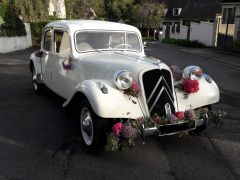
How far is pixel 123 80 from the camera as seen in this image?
4.51 metres

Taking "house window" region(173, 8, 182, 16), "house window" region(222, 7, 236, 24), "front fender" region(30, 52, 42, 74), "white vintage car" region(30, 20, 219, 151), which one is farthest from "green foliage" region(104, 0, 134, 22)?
"white vintage car" region(30, 20, 219, 151)

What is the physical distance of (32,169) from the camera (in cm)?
410

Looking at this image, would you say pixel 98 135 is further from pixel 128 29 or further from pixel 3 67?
pixel 3 67

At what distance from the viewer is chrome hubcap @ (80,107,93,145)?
465 centimetres

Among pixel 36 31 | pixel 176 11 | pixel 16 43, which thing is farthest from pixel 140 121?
pixel 176 11

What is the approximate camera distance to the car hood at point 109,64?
470 centimetres

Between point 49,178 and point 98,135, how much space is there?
0.85m

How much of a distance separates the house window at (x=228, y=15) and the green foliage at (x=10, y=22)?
16.1m

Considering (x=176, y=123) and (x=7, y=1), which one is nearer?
(x=176, y=123)

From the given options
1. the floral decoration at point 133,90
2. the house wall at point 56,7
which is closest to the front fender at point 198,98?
the floral decoration at point 133,90

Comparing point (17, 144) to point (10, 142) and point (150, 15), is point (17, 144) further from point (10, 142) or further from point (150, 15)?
point (150, 15)

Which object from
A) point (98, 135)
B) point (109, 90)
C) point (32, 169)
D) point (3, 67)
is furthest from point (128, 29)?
point (3, 67)

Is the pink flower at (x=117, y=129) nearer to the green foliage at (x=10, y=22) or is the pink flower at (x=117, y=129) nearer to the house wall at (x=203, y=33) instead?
the green foliage at (x=10, y=22)

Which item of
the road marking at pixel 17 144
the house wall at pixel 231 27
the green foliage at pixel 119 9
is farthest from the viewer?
the green foliage at pixel 119 9
